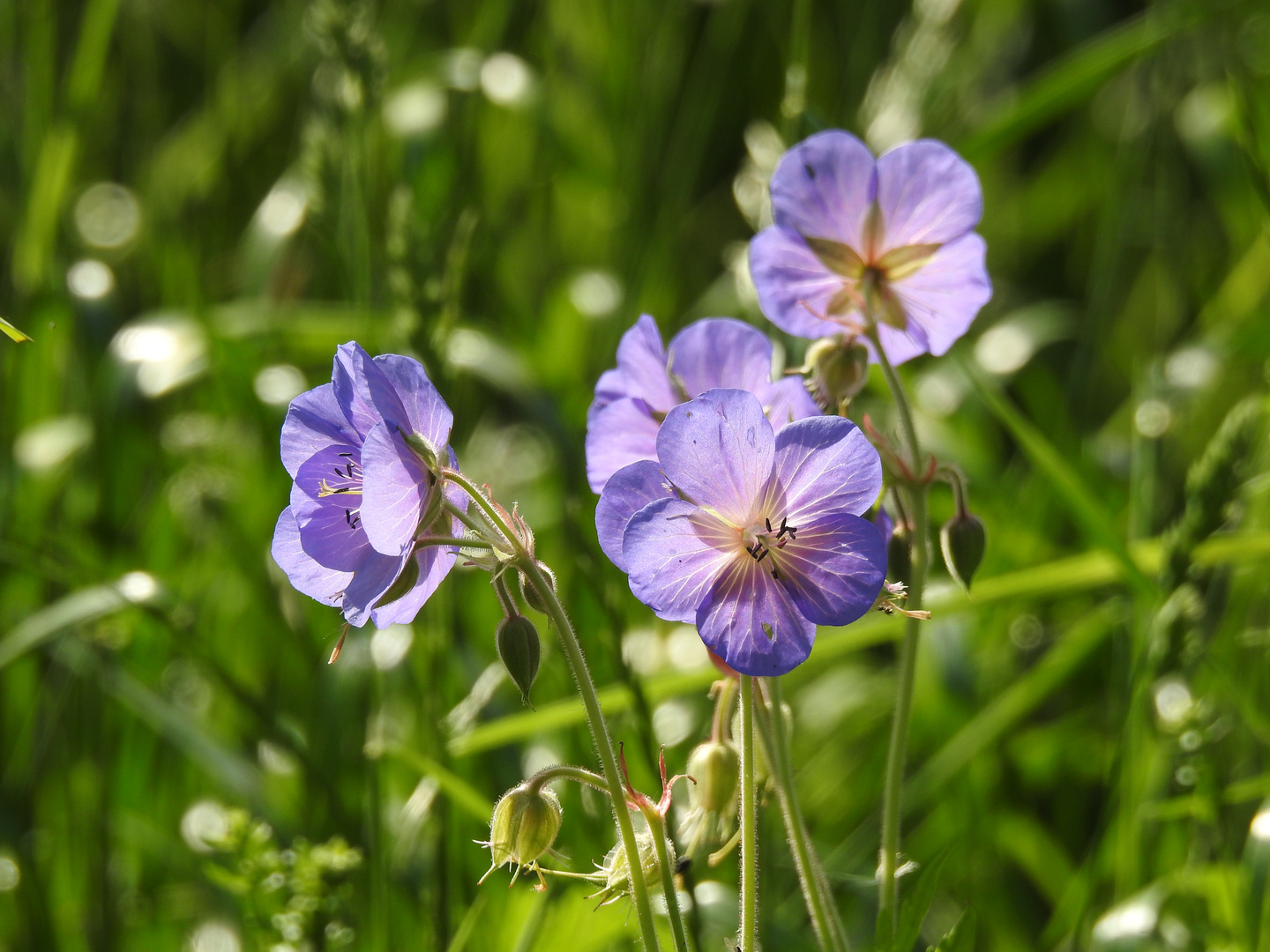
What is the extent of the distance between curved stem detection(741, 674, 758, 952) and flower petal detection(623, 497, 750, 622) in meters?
0.09

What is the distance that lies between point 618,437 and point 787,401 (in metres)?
0.17

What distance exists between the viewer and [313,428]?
1.08 meters

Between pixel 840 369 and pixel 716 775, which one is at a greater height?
pixel 840 369

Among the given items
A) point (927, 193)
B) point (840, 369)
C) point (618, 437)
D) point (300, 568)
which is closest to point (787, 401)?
point (840, 369)

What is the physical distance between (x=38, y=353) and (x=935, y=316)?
2048 mm

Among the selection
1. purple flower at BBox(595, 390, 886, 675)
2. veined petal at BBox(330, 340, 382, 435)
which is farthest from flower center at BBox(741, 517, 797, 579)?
veined petal at BBox(330, 340, 382, 435)

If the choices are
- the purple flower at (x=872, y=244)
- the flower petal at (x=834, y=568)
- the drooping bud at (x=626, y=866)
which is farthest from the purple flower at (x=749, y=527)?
the purple flower at (x=872, y=244)

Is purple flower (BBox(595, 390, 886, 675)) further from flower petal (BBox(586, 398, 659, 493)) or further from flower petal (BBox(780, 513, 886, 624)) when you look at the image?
flower petal (BBox(586, 398, 659, 493))

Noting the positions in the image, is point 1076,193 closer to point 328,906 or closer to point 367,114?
point 367,114

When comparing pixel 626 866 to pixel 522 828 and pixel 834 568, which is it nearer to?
pixel 522 828

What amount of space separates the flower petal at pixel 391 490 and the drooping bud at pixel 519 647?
0.11 metres

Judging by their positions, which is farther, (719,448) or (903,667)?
(903,667)

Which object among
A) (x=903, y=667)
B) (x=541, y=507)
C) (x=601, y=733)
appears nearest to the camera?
(x=601, y=733)

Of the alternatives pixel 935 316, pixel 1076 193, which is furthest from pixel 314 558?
pixel 1076 193
